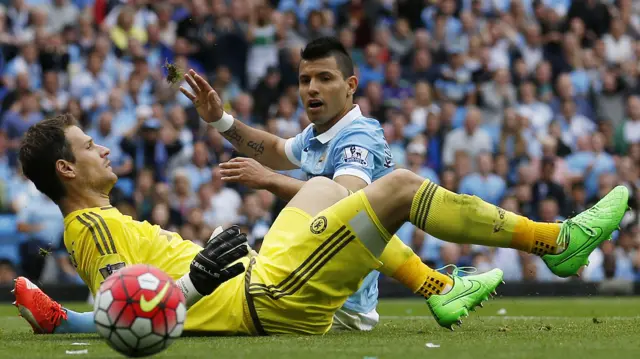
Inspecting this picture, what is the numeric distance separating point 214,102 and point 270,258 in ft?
7.42

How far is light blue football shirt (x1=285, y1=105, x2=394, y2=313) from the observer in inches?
296

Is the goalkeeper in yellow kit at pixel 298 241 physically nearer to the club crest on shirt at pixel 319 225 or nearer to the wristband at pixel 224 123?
the club crest on shirt at pixel 319 225

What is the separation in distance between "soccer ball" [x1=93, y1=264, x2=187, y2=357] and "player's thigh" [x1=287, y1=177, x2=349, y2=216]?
1438 mm

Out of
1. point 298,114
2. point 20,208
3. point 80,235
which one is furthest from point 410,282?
point 298,114

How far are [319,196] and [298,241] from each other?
45 cm

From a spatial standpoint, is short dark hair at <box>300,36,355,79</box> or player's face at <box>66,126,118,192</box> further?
short dark hair at <box>300,36,355,79</box>

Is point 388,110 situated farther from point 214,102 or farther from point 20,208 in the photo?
point 214,102

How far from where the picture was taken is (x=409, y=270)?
24.6 ft

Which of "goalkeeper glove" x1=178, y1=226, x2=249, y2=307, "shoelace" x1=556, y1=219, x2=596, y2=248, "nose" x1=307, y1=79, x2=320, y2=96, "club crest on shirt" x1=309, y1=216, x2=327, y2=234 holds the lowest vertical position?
"goalkeeper glove" x1=178, y1=226, x2=249, y2=307

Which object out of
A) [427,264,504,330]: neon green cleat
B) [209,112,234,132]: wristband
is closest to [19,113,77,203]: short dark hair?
[209,112,234,132]: wristband

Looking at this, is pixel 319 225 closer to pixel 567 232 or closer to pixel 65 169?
pixel 567 232

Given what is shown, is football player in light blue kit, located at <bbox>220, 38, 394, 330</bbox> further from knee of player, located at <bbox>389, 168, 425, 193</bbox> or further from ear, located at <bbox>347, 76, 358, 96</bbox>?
knee of player, located at <bbox>389, 168, 425, 193</bbox>

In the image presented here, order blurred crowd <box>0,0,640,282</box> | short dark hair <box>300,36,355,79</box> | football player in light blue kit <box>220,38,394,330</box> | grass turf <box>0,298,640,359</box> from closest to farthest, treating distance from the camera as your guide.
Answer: grass turf <box>0,298,640,359</box>, football player in light blue kit <box>220,38,394,330</box>, short dark hair <box>300,36,355,79</box>, blurred crowd <box>0,0,640,282</box>

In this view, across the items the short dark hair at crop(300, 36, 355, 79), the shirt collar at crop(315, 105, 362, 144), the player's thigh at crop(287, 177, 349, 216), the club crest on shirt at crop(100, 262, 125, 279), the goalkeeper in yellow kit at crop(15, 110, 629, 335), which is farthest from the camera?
the short dark hair at crop(300, 36, 355, 79)
